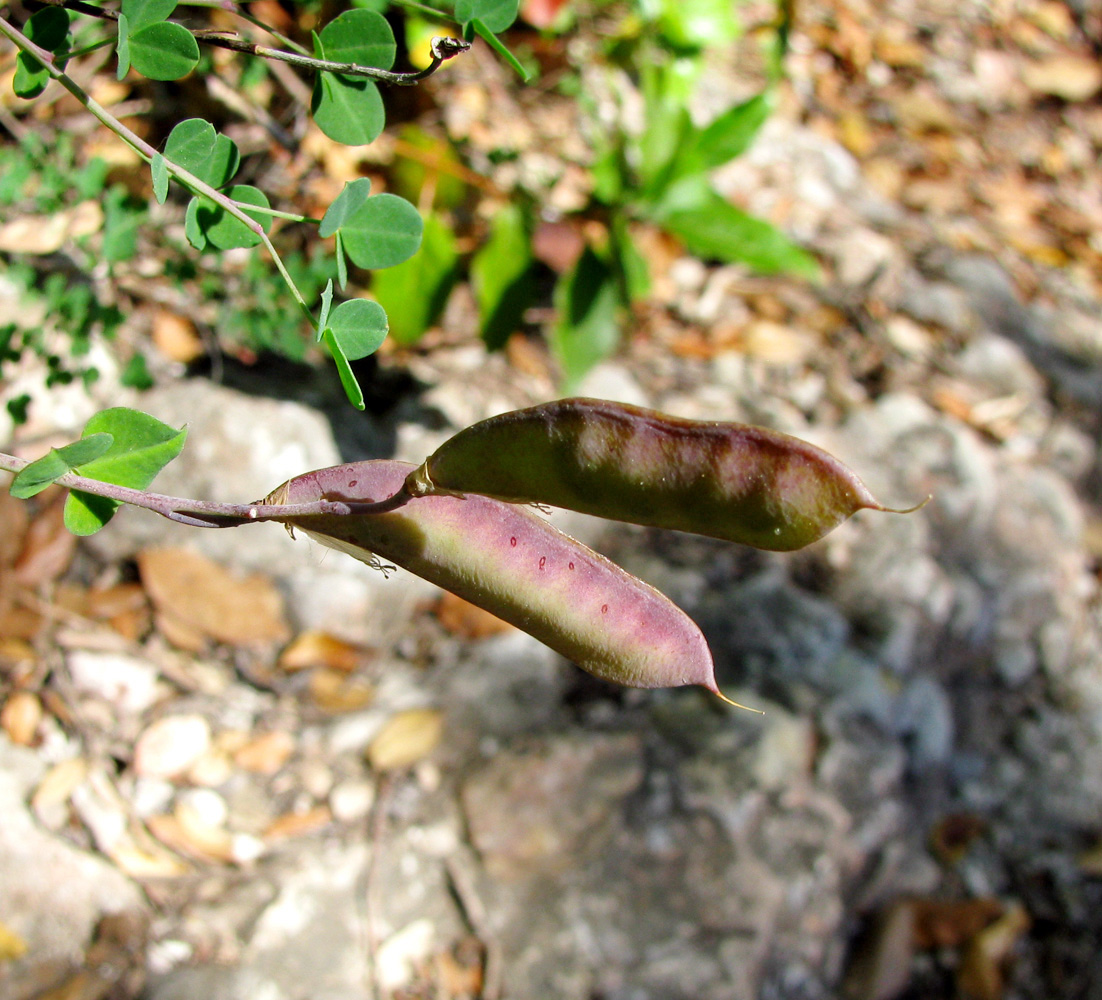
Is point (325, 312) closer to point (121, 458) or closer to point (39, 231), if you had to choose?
point (121, 458)

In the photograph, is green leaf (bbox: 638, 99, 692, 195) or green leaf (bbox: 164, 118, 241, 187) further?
green leaf (bbox: 638, 99, 692, 195)

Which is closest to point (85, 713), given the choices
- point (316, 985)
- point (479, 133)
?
point (316, 985)

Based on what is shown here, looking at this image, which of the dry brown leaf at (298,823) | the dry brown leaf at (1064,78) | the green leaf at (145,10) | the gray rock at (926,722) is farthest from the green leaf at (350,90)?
the dry brown leaf at (1064,78)

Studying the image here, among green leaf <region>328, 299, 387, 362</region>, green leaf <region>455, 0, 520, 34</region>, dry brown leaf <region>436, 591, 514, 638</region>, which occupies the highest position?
green leaf <region>455, 0, 520, 34</region>

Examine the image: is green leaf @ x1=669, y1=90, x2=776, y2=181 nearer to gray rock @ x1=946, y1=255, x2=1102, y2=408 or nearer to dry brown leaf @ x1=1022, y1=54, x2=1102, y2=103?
gray rock @ x1=946, y1=255, x2=1102, y2=408

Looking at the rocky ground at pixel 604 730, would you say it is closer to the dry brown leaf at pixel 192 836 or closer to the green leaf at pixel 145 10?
the dry brown leaf at pixel 192 836

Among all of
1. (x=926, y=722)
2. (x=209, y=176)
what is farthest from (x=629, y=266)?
(x=209, y=176)

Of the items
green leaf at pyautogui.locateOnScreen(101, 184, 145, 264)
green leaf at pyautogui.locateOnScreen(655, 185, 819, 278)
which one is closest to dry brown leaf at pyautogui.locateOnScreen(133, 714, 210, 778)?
green leaf at pyautogui.locateOnScreen(101, 184, 145, 264)

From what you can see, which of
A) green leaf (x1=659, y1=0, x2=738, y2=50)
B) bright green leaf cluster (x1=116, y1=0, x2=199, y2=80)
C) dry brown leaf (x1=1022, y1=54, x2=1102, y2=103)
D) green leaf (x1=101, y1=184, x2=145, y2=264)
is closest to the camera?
bright green leaf cluster (x1=116, y1=0, x2=199, y2=80)

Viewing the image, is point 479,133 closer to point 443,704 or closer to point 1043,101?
point 443,704
